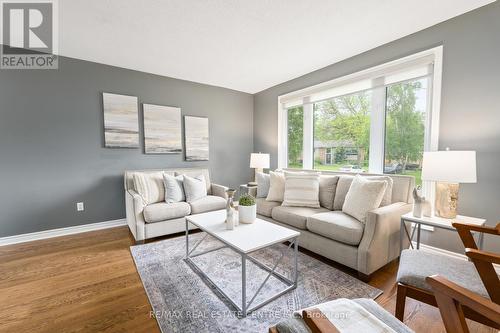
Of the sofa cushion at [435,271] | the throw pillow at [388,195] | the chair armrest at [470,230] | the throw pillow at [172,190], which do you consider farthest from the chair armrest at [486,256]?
the throw pillow at [172,190]

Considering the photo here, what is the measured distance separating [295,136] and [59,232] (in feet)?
13.0

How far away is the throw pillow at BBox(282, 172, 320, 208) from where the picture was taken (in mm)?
2732

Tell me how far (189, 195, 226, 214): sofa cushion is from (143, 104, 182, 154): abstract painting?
46.2 inches

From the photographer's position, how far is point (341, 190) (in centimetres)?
262

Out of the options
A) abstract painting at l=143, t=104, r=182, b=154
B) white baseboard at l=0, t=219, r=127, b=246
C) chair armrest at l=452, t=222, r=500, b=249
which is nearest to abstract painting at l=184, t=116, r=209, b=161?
abstract painting at l=143, t=104, r=182, b=154

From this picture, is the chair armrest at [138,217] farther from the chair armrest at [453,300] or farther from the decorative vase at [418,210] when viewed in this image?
the decorative vase at [418,210]

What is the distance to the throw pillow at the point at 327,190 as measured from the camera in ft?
8.89

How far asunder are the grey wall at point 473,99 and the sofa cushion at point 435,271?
119 centimetres

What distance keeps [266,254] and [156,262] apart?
1.17 m

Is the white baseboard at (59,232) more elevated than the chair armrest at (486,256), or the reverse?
the chair armrest at (486,256)

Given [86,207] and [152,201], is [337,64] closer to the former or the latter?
[152,201]

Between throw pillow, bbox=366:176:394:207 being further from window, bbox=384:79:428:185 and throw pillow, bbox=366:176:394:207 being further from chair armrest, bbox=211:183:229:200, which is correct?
chair armrest, bbox=211:183:229:200

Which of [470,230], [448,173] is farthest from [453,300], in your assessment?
[448,173]

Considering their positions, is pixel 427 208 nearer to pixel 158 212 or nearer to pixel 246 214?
pixel 246 214
